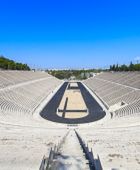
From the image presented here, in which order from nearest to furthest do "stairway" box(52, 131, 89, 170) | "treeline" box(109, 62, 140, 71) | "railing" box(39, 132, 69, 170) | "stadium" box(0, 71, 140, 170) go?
"railing" box(39, 132, 69, 170) < "stairway" box(52, 131, 89, 170) < "stadium" box(0, 71, 140, 170) < "treeline" box(109, 62, 140, 71)

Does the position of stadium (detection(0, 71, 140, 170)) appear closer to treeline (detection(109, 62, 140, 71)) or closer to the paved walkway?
the paved walkway

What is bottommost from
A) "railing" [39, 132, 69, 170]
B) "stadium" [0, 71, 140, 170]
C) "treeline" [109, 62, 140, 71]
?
"stadium" [0, 71, 140, 170]

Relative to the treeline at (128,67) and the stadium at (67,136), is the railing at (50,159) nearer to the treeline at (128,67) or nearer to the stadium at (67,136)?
the stadium at (67,136)

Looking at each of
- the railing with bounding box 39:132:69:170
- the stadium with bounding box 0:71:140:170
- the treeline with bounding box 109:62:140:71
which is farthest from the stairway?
the treeline with bounding box 109:62:140:71

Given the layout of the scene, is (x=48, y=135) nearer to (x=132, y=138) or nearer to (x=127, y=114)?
(x=132, y=138)

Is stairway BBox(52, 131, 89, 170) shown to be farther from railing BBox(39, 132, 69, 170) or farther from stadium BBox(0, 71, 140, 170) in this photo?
railing BBox(39, 132, 69, 170)

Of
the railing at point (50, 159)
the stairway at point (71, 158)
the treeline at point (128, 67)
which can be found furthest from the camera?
the treeline at point (128, 67)

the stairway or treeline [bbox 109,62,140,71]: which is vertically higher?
treeline [bbox 109,62,140,71]

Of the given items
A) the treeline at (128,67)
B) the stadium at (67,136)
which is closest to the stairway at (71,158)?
the stadium at (67,136)

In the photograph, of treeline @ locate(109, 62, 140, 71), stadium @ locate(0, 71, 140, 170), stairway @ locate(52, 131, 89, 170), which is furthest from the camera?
treeline @ locate(109, 62, 140, 71)

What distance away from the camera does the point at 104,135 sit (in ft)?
84.1

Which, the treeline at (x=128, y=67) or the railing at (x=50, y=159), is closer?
the railing at (x=50, y=159)

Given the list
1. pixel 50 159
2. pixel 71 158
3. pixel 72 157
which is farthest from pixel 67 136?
pixel 50 159

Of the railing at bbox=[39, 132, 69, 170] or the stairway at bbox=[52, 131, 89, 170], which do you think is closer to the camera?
the railing at bbox=[39, 132, 69, 170]
